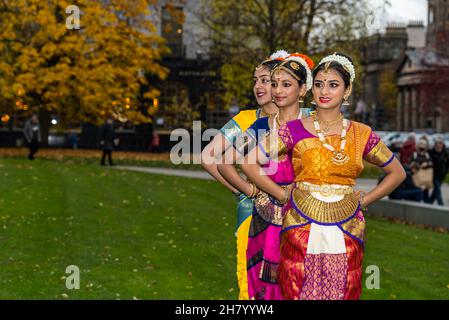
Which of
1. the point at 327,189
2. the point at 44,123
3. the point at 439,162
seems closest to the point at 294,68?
the point at 327,189

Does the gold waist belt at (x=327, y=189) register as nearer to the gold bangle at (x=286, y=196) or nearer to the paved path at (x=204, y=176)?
the gold bangle at (x=286, y=196)

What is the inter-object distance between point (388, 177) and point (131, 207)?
596 inches

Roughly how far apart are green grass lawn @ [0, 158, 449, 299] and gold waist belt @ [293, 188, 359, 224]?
577 centimetres

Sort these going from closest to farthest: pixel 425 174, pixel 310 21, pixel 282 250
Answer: pixel 282 250 → pixel 425 174 → pixel 310 21

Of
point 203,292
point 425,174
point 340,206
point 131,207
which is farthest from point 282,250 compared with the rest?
point 425,174

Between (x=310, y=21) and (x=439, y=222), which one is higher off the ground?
(x=310, y=21)

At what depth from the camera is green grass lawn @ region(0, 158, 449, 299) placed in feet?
37.7

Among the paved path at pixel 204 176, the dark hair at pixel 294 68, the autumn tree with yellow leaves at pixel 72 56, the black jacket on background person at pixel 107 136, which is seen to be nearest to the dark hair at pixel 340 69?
the dark hair at pixel 294 68

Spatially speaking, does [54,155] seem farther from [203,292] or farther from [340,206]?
[340,206]

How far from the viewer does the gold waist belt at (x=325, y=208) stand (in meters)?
5.22

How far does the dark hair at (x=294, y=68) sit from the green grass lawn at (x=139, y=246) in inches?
213

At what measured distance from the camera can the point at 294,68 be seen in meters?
5.86

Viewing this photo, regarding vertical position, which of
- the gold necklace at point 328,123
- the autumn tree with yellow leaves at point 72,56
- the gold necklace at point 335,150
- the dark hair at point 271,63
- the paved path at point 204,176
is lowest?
the paved path at point 204,176
